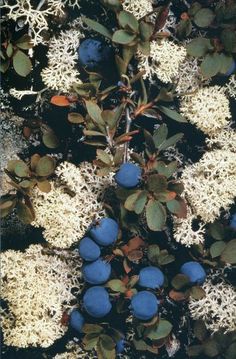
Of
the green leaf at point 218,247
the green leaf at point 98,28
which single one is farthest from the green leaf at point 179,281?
the green leaf at point 98,28

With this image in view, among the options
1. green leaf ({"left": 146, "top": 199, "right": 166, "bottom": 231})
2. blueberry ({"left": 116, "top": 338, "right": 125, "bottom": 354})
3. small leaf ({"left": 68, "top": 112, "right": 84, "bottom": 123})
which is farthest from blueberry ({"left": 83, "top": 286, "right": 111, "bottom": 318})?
small leaf ({"left": 68, "top": 112, "right": 84, "bottom": 123})

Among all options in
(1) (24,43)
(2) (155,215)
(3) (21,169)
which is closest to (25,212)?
(3) (21,169)

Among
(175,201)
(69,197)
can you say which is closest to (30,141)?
(69,197)

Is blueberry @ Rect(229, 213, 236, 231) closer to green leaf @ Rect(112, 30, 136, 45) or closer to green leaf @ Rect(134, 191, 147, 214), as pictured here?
green leaf @ Rect(134, 191, 147, 214)

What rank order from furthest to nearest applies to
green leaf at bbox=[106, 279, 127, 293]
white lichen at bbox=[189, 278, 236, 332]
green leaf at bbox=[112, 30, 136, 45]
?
white lichen at bbox=[189, 278, 236, 332]
green leaf at bbox=[106, 279, 127, 293]
green leaf at bbox=[112, 30, 136, 45]

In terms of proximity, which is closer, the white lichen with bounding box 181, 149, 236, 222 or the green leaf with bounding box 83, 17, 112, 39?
the green leaf with bounding box 83, 17, 112, 39

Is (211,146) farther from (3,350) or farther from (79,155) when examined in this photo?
(3,350)
